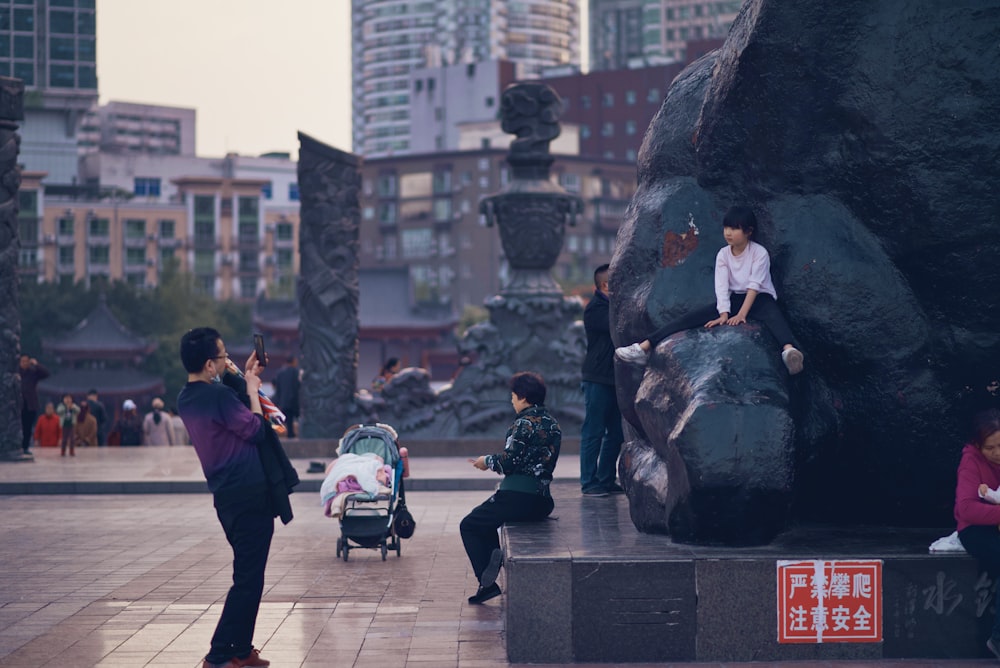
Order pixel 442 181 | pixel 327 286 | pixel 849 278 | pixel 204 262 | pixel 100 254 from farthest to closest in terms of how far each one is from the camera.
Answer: pixel 204 262
pixel 442 181
pixel 100 254
pixel 327 286
pixel 849 278

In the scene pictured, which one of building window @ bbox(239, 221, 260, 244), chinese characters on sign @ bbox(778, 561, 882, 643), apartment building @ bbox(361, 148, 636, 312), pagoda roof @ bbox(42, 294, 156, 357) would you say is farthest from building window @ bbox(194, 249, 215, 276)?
chinese characters on sign @ bbox(778, 561, 882, 643)

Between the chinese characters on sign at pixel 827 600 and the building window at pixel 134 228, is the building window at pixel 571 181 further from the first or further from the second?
the chinese characters on sign at pixel 827 600

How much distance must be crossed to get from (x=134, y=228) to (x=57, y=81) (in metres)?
9.19

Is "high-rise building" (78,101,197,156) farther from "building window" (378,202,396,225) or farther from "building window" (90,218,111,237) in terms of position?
"building window" (90,218,111,237)

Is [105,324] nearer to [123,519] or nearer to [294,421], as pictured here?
[294,421]

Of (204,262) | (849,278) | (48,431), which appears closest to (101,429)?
(48,431)

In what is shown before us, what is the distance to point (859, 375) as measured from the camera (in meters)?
7.89

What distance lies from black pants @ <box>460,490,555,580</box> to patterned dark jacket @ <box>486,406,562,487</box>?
0.43 ft

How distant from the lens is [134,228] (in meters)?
82.9

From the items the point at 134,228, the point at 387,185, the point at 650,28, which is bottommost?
the point at 134,228

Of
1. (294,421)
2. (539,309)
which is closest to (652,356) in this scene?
(539,309)

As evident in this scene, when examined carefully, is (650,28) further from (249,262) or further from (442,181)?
Result: (249,262)

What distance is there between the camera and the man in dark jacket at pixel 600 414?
1061cm

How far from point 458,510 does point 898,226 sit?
25.2 ft
